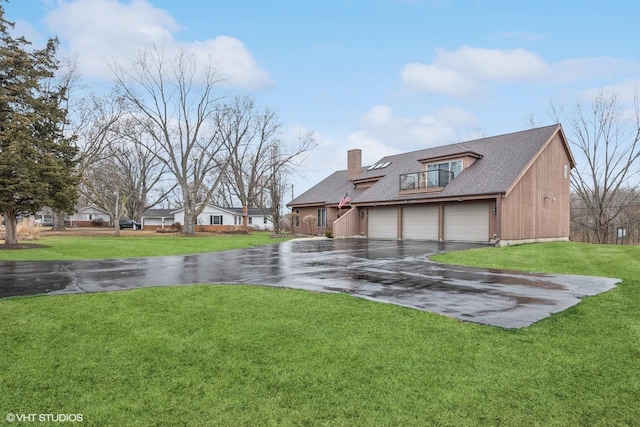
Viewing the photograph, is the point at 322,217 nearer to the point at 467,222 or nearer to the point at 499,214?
the point at 467,222

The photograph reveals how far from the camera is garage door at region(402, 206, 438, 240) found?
76.4ft

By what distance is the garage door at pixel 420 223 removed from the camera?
76.4 feet

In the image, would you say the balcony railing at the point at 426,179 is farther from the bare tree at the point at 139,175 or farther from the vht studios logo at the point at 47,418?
the bare tree at the point at 139,175

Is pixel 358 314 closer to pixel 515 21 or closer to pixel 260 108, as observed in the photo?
pixel 515 21

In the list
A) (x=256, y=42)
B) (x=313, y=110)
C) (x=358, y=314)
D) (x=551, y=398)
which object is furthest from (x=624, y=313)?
(x=313, y=110)

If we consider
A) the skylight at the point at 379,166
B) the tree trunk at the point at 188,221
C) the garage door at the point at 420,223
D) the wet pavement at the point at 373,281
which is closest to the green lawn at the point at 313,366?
the wet pavement at the point at 373,281

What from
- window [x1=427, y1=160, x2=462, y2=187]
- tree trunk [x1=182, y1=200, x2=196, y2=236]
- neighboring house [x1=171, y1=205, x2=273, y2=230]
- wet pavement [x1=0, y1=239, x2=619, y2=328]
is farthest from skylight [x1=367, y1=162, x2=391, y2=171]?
neighboring house [x1=171, y1=205, x2=273, y2=230]

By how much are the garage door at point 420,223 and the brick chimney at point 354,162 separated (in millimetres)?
9184

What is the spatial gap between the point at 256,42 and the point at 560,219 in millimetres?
20979

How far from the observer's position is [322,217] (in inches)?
1282

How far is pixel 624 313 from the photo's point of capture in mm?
5555

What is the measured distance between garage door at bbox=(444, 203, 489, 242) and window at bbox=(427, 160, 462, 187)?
1666 mm

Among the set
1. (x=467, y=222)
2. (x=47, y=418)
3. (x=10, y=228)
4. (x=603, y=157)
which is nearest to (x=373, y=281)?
(x=47, y=418)

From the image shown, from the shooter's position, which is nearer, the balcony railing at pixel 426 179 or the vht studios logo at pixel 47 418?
the vht studios logo at pixel 47 418
